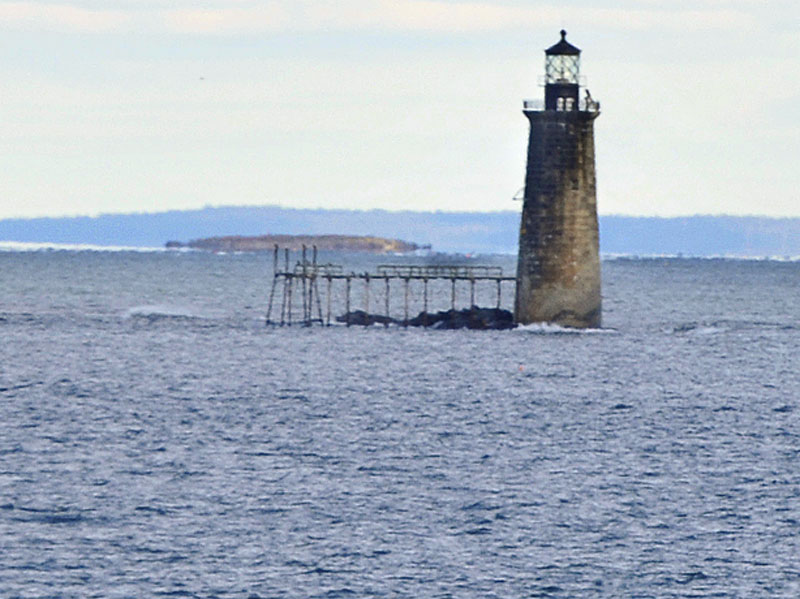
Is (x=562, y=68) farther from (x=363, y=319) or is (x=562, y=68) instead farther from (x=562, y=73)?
(x=363, y=319)

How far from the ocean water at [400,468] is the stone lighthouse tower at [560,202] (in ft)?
7.66

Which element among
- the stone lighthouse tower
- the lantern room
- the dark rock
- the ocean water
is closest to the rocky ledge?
the dark rock

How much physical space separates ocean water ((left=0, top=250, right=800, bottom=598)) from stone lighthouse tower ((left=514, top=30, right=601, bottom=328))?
234cm

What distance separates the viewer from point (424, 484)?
129 ft

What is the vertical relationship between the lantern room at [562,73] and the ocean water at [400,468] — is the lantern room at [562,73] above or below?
above

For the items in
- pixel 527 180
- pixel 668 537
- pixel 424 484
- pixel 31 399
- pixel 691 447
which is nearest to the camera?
pixel 668 537

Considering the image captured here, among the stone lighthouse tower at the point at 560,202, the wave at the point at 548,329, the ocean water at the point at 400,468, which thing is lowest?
the ocean water at the point at 400,468

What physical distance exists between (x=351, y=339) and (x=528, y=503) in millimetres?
46533

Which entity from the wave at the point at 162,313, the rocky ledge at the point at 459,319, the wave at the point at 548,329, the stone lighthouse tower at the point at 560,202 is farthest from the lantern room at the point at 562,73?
the wave at the point at 162,313

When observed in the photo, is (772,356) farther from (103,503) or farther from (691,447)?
(103,503)

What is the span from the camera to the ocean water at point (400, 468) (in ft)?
101

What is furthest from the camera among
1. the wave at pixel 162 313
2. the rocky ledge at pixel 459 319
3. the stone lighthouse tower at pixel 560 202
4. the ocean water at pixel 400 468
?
the wave at pixel 162 313

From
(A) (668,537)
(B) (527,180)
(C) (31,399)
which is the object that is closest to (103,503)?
(A) (668,537)

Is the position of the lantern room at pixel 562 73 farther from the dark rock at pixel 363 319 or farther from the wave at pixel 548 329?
the dark rock at pixel 363 319
